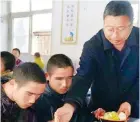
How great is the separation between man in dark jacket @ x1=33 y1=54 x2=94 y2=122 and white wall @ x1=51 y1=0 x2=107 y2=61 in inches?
8.3

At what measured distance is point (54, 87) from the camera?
750 millimetres

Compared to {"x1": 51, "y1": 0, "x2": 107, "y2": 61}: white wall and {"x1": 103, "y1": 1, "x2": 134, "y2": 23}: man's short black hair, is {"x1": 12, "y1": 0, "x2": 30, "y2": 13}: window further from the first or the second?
{"x1": 103, "y1": 1, "x2": 134, "y2": 23}: man's short black hair

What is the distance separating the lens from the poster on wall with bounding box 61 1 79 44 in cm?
104

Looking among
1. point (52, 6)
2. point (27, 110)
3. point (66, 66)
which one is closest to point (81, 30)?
point (52, 6)

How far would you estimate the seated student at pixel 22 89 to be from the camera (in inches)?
22.2

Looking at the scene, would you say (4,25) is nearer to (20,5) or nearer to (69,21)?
(20,5)

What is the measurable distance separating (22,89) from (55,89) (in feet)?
0.61

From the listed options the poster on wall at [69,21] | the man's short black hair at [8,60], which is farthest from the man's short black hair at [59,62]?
the poster on wall at [69,21]

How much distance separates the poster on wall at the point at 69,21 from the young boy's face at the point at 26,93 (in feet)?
1.61

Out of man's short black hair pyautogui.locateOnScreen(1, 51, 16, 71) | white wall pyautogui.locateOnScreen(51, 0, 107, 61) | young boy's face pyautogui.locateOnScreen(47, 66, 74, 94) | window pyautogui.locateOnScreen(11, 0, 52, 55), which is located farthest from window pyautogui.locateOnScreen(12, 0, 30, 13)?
young boy's face pyautogui.locateOnScreen(47, 66, 74, 94)

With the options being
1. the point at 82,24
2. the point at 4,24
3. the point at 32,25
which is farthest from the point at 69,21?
the point at 4,24

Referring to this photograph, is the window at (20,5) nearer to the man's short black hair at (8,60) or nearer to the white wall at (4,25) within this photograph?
the white wall at (4,25)

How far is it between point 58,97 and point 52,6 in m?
0.46

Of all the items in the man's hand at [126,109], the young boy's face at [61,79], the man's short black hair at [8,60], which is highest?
the man's short black hair at [8,60]
